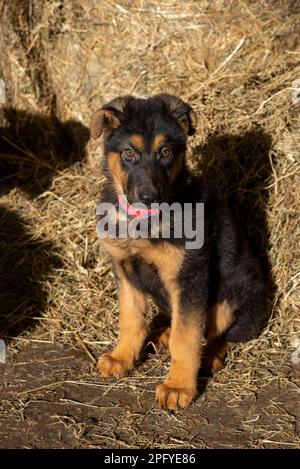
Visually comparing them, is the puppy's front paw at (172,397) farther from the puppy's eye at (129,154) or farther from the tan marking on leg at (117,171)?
the puppy's eye at (129,154)

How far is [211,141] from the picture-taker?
23.1 ft

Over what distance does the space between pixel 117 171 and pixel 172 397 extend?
1750 millimetres

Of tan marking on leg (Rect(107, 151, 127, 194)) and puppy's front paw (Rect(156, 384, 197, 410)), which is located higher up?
tan marking on leg (Rect(107, 151, 127, 194))

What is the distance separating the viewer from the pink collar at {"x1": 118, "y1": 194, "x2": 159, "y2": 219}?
5387 mm

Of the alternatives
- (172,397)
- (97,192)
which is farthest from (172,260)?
(97,192)

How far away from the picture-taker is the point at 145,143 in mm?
5219

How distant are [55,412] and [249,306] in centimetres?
184

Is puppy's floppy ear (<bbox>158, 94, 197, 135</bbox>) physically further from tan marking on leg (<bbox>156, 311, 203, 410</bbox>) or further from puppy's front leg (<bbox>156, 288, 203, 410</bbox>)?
tan marking on leg (<bbox>156, 311, 203, 410</bbox>)

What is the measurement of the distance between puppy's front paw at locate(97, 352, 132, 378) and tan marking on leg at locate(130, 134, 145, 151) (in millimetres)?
1722

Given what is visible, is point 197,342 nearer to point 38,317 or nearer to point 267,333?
point 267,333

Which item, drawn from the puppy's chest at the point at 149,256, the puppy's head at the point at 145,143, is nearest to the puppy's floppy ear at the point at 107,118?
the puppy's head at the point at 145,143

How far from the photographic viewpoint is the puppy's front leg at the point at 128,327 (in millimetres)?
5684

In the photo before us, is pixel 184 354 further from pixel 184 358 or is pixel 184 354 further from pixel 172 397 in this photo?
pixel 172 397

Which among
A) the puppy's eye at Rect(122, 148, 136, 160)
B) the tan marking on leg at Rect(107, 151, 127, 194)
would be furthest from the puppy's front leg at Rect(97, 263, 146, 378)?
the puppy's eye at Rect(122, 148, 136, 160)
